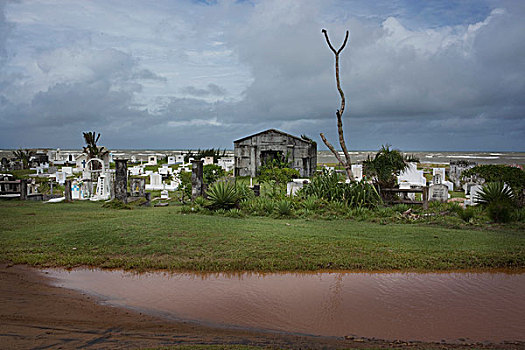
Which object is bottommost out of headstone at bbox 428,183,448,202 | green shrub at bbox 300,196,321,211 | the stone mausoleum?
green shrub at bbox 300,196,321,211

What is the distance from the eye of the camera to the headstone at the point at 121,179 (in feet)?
53.4

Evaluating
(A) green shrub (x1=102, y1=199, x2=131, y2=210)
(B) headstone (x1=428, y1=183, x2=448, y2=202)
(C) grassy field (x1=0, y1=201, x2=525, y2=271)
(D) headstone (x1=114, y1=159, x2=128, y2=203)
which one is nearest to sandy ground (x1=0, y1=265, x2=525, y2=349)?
(C) grassy field (x1=0, y1=201, x2=525, y2=271)

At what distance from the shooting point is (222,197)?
532 inches

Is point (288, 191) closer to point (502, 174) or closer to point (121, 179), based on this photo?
point (121, 179)

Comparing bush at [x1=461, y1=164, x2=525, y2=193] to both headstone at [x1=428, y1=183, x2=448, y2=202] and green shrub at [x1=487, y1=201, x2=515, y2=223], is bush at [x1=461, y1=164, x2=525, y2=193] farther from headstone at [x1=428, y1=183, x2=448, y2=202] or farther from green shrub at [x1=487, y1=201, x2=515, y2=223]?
green shrub at [x1=487, y1=201, x2=515, y2=223]

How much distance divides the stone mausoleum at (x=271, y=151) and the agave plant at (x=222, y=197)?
16.5m

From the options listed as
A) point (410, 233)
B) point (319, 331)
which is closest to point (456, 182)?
point (410, 233)

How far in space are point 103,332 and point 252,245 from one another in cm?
432

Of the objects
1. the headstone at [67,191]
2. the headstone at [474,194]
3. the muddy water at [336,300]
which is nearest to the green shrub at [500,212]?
the headstone at [474,194]

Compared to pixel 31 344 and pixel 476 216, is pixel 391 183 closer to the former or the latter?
pixel 476 216

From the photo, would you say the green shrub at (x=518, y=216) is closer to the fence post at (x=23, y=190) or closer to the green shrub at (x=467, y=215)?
the green shrub at (x=467, y=215)

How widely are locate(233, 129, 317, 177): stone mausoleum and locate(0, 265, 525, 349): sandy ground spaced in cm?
2477

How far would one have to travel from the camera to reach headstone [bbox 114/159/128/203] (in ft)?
53.4

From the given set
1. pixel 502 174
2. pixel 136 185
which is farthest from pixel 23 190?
pixel 502 174
